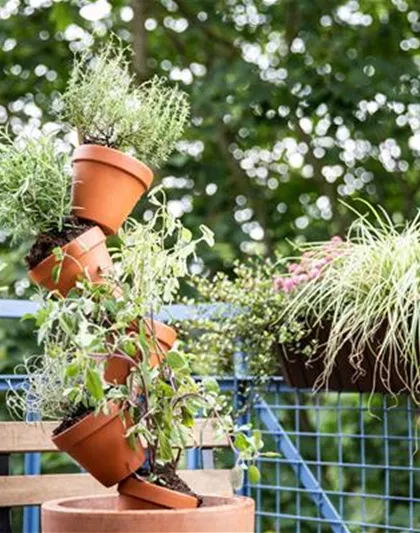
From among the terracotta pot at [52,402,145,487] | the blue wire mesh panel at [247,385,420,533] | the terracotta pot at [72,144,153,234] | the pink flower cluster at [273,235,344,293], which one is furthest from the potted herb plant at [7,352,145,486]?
the blue wire mesh panel at [247,385,420,533]

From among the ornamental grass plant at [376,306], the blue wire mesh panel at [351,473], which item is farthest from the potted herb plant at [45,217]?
the blue wire mesh panel at [351,473]

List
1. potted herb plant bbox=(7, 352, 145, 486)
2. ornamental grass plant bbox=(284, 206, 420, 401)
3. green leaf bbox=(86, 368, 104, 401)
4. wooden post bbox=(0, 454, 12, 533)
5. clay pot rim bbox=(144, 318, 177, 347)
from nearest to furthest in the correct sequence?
green leaf bbox=(86, 368, 104, 401) < potted herb plant bbox=(7, 352, 145, 486) < clay pot rim bbox=(144, 318, 177, 347) < wooden post bbox=(0, 454, 12, 533) < ornamental grass plant bbox=(284, 206, 420, 401)

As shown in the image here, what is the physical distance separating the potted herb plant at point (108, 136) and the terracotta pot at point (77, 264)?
0.18ft

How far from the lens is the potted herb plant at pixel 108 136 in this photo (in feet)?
5.58

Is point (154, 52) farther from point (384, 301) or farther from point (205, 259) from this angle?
point (384, 301)

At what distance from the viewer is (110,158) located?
1.71m

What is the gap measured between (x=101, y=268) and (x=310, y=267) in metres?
0.82

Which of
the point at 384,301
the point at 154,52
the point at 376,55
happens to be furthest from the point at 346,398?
the point at 384,301

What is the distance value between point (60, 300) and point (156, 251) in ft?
0.65

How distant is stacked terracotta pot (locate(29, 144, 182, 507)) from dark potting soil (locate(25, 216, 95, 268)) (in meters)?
0.02

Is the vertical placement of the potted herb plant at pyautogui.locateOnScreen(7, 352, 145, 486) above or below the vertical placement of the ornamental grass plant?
below

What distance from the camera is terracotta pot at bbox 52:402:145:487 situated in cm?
159

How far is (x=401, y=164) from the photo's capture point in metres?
4.64

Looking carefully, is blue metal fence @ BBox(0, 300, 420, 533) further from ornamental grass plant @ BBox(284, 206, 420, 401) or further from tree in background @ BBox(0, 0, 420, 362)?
tree in background @ BBox(0, 0, 420, 362)
